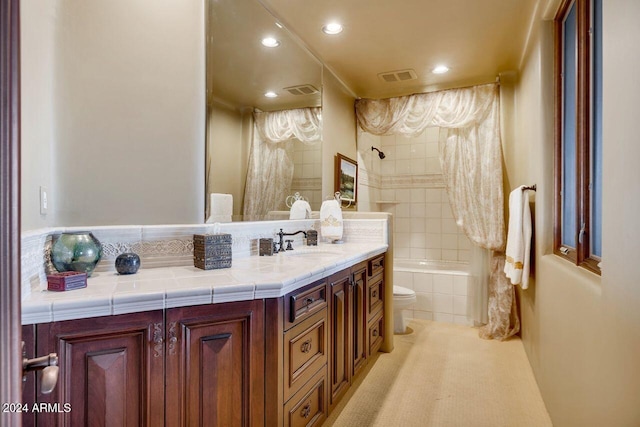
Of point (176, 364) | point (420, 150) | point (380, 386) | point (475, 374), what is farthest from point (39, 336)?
point (420, 150)

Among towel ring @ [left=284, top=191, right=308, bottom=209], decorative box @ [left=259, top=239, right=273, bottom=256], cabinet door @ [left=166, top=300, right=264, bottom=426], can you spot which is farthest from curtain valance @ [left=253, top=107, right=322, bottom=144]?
cabinet door @ [left=166, top=300, right=264, bottom=426]

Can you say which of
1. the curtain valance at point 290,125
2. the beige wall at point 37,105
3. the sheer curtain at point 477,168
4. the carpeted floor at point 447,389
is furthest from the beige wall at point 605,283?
the beige wall at point 37,105

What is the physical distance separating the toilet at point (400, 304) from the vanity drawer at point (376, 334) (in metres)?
0.43

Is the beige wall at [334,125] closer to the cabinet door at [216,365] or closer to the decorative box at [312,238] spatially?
the decorative box at [312,238]

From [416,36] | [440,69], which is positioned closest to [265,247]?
[416,36]

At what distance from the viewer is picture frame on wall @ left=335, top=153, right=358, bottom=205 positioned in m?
3.41

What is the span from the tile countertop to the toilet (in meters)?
1.60

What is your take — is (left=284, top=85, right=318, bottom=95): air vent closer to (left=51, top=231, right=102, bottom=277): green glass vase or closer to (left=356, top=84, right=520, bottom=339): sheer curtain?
(left=356, top=84, right=520, bottom=339): sheer curtain

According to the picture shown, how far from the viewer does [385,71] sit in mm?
3289

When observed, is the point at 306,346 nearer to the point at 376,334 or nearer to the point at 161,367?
the point at 161,367

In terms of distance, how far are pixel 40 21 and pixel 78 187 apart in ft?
2.18

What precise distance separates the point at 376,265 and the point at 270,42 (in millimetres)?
1768

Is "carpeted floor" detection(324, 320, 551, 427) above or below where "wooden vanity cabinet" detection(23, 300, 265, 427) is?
below

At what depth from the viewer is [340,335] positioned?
6.57 feet
